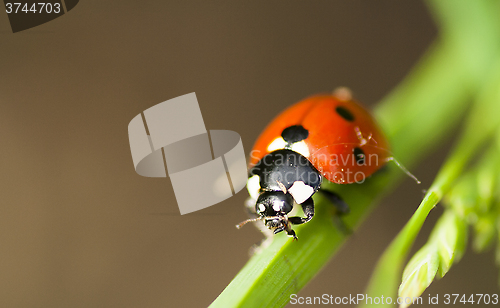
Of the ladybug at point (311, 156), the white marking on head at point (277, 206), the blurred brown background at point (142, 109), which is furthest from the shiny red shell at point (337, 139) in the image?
the blurred brown background at point (142, 109)

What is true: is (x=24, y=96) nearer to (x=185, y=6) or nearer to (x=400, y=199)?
(x=185, y=6)

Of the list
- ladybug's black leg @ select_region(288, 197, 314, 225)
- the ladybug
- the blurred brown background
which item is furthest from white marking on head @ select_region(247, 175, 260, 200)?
the blurred brown background

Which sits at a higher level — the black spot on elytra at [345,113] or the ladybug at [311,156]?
the black spot on elytra at [345,113]

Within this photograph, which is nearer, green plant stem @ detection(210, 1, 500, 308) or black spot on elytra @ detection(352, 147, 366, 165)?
green plant stem @ detection(210, 1, 500, 308)

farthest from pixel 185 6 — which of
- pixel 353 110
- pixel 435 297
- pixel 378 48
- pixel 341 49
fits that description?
pixel 435 297

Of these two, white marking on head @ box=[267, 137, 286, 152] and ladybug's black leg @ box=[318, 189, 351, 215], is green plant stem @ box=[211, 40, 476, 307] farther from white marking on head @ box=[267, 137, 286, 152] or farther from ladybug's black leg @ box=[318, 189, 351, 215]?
white marking on head @ box=[267, 137, 286, 152]

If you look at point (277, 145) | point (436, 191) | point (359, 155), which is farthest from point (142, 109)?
point (436, 191)

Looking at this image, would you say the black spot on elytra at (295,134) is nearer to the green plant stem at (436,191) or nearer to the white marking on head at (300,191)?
the white marking on head at (300,191)
